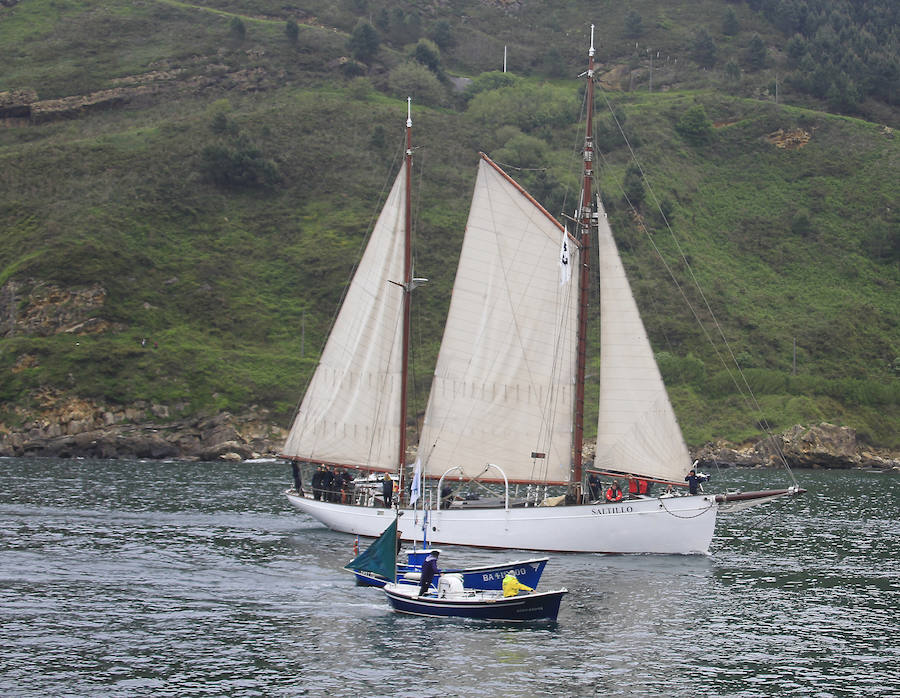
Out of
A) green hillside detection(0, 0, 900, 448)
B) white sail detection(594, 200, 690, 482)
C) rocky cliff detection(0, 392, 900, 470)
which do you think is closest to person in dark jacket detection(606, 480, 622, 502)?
white sail detection(594, 200, 690, 482)

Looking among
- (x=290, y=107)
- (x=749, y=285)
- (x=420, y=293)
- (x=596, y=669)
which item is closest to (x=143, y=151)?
(x=290, y=107)

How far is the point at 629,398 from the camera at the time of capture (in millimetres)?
51875

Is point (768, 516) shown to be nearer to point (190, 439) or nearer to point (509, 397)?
point (509, 397)

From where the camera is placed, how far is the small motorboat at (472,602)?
37.3m

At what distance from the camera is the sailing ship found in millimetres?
51406

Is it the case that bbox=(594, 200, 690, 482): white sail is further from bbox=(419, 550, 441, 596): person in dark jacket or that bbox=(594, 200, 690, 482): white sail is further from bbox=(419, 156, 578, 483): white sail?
bbox=(419, 550, 441, 596): person in dark jacket

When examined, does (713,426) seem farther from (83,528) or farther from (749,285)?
(83,528)

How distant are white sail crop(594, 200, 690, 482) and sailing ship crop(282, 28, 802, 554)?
0.23ft

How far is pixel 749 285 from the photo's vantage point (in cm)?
15375

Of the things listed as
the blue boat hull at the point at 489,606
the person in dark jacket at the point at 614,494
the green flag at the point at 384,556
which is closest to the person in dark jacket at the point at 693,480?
the person in dark jacket at the point at 614,494

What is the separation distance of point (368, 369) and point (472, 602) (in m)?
23.5

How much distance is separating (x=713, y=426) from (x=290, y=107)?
104 meters

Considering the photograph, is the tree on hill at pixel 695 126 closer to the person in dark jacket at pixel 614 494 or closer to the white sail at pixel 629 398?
the white sail at pixel 629 398

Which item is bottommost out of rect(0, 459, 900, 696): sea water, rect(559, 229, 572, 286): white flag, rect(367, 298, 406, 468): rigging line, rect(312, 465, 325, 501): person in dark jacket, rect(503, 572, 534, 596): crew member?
rect(0, 459, 900, 696): sea water
